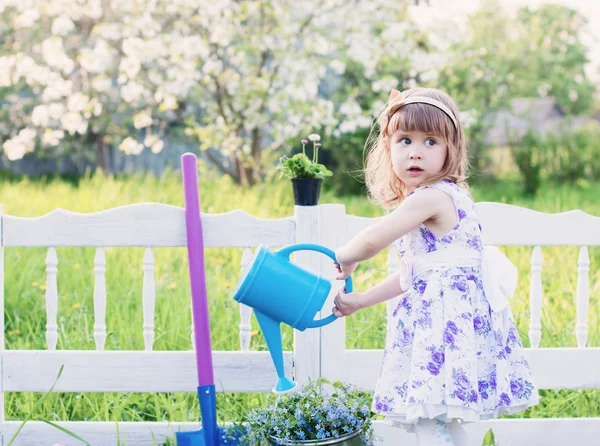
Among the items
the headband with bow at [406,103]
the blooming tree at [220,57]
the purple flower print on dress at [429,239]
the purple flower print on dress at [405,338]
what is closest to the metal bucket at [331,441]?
the purple flower print on dress at [405,338]

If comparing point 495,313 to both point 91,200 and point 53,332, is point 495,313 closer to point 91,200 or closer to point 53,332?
point 53,332

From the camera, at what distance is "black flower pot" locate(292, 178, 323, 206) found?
7.07ft

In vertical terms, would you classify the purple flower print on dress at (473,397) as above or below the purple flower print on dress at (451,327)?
below

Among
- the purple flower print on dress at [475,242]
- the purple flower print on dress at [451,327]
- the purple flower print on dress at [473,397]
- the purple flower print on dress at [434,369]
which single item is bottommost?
the purple flower print on dress at [473,397]

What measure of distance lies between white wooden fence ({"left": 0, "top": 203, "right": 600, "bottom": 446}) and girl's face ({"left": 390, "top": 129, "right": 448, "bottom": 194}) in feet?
1.33

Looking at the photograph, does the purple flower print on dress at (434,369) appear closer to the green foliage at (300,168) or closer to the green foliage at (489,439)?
the green foliage at (489,439)

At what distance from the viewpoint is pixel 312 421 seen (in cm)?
188

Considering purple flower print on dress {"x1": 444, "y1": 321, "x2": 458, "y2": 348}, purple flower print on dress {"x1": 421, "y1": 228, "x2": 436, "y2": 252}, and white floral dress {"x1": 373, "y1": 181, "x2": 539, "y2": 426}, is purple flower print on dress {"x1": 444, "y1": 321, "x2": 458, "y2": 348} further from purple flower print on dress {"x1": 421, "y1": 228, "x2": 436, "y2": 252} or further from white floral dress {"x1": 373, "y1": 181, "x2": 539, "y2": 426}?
purple flower print on dress {"x1": 421, "y1": 228, "x2": 436, "y2": 252}

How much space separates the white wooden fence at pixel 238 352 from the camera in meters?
2.22

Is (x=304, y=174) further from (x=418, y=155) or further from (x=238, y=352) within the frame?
(x=238, y=352)

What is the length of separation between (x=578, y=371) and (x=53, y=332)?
1608mm

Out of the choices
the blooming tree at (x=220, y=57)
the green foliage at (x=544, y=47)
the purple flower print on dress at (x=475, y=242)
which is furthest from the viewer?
the green foliage at (x=544, y=47)

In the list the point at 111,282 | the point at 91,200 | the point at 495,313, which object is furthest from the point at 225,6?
the point at 495,313

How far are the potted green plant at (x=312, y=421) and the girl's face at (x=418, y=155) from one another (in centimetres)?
60
